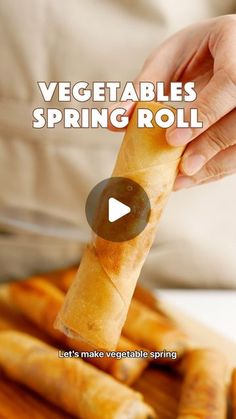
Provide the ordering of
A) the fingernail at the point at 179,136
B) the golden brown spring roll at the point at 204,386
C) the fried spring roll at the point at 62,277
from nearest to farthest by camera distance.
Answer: the fingernail at the point at 179,136, the golden brown spring roll at the point at 204,386, the fried spring roll at the point at 62,277

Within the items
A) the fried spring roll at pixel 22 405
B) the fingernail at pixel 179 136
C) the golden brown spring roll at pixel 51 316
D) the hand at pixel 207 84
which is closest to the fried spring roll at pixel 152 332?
the golden brown spring roll at pixel 51 316

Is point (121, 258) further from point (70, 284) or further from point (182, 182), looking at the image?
point (70, 284)

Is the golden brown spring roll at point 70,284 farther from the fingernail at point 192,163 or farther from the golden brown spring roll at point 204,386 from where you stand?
the fingernail at point 192,163

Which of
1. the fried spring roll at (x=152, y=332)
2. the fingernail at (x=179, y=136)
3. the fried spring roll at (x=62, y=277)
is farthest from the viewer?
the fried spring roll at (x=62, y=277)

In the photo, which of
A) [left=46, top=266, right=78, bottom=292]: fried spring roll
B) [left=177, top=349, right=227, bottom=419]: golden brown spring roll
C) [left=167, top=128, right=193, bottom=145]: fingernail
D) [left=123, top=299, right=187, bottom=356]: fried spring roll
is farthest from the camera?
[left=46, top=266, right=78, bottom=292]: fried spring roll

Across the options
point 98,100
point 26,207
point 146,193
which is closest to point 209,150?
point 146,193

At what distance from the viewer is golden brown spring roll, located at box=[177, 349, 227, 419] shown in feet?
2.27

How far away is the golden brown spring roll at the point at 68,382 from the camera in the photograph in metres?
0.69

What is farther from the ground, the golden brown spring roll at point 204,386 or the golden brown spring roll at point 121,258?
the golden brown spring roll at point 121,258

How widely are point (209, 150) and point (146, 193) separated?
6cm

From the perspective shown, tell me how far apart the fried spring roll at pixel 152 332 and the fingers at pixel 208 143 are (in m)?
0.31

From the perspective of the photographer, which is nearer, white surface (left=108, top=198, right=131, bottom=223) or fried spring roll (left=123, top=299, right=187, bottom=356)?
white surface (left=108, top=198, right=131, bottom=223)

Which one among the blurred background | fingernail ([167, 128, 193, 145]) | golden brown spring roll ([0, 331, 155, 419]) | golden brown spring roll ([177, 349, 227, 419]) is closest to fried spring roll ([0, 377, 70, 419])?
golden brown spring roll ([0, 331, 155, 419])
